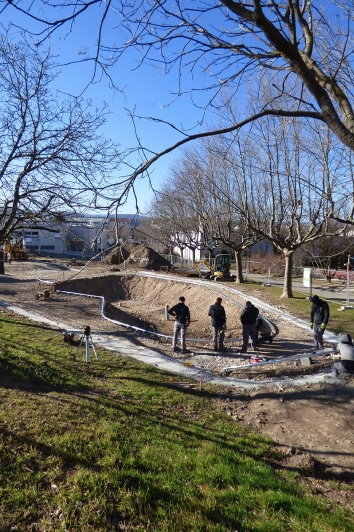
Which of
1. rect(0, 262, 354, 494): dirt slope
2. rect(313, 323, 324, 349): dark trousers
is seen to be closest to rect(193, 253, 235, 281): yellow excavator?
rect(0, 262, 354, 494): dirt slope

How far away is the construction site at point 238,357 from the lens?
6.27 meters

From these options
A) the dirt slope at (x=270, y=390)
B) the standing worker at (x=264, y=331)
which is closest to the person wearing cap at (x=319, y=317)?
the dirt slope at (x=270, y=390)

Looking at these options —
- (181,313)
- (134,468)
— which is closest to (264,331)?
(181,313)

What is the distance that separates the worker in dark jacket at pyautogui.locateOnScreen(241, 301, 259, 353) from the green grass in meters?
4.70

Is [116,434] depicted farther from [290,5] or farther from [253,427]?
[290,5]

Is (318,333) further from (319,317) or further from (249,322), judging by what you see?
(249,322)

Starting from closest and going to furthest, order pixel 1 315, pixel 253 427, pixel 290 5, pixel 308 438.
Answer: pixel 290 5 → pixel 308 438 → pixel 253 427 → pixel 1 315

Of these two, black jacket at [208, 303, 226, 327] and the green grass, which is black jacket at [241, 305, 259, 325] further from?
the green grass

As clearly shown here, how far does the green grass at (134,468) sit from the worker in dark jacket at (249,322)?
15.4 feet

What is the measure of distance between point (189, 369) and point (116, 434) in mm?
4911

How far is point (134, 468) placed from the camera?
4352 mm

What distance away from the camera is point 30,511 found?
3463mm

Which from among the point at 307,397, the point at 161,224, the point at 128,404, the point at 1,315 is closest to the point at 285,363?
the point at 307,397

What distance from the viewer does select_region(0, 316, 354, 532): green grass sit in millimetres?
3521
